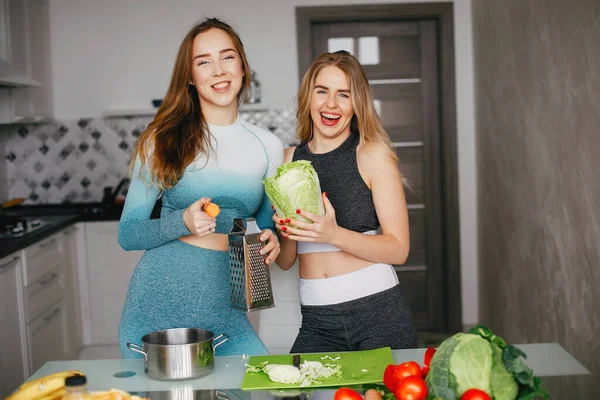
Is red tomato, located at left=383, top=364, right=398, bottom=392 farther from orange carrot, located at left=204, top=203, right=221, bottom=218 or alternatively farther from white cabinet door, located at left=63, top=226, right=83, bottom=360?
white cabinet door, located at left=63, top=226, right=83, bottom=360

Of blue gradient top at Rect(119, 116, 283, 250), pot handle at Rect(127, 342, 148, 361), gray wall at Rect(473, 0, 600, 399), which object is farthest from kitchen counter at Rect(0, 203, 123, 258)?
gray wall at Rect(473, 0, 600, 399)

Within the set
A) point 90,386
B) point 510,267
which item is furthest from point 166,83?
point 90,386

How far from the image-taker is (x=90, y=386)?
1.63m

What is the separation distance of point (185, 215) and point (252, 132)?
39 cm

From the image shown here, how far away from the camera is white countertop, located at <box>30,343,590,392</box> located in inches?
62.5

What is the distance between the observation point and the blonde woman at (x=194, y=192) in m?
1.99

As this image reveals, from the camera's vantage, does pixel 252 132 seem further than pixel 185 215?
Yes

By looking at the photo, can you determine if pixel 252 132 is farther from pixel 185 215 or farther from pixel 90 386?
pixel 90 386

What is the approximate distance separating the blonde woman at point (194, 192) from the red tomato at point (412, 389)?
0.76 meters

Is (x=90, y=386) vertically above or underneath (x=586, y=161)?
underneath

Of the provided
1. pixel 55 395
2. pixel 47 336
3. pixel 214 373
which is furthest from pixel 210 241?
pixel 47 336

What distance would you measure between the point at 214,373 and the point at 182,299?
362mm

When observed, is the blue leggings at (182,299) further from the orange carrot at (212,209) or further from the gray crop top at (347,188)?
the gray crop top at (347,188)

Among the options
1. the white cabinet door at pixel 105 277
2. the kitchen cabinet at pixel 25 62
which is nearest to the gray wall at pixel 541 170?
the white cabinet door at pixel 105 277
